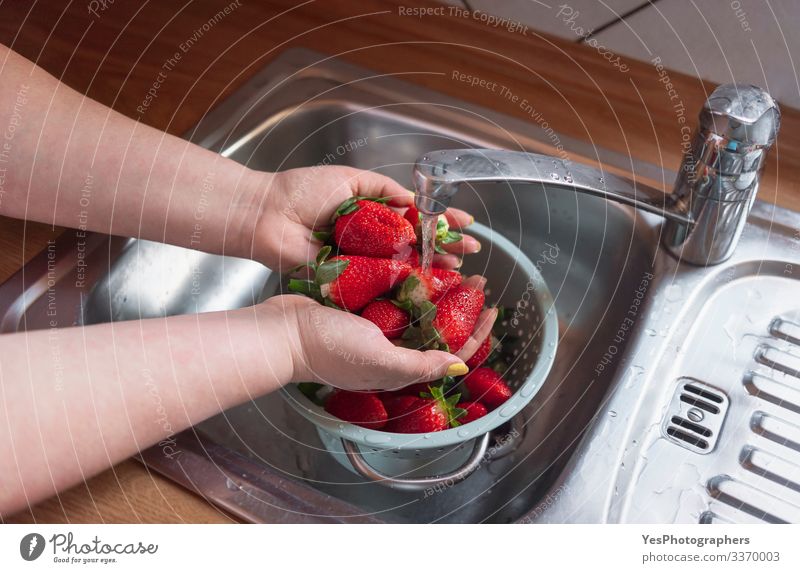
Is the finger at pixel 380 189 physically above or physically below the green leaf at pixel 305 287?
above

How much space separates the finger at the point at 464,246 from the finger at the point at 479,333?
2.1 inches

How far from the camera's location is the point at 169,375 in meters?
0.44

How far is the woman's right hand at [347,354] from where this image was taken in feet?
1.56

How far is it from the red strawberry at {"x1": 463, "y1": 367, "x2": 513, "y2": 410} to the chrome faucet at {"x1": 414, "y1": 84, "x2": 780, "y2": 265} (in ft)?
0.48

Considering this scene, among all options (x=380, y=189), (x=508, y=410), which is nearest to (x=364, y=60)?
Answer: (x=380, y=189)

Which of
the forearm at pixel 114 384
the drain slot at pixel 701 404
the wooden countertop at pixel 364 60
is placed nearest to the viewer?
the forearm at pixel 114 384

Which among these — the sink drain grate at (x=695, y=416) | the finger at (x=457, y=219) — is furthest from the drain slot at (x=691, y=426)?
the finger at (x=457, y=219)

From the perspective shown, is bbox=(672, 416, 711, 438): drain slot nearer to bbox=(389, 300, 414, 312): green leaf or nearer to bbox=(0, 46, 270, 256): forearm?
bbox=(389, 300, 414, 312): green leaf

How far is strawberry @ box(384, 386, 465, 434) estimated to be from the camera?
19.9 inches

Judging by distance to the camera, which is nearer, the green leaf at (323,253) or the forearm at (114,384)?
the forearm at (114,384)

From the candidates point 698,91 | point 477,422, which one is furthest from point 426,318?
point 698,91

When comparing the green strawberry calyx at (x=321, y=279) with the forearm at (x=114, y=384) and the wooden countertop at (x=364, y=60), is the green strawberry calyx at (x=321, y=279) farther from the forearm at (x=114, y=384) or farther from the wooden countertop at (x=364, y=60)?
the wooden countertop at (x=364, y=60)

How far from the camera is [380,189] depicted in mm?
589

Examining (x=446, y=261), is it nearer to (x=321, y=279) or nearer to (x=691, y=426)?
(x=321, y=279)
